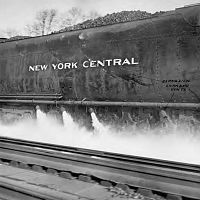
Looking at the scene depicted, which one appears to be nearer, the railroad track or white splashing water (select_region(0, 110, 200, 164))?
the railroad track

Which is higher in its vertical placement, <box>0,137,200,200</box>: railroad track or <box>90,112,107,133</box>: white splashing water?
<box>90,112,107,133</box>: white splashing water

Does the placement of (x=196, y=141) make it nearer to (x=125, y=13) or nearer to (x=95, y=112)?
(x=95, y=112)

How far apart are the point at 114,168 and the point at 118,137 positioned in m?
3.01

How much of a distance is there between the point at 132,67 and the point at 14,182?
4.49 metres

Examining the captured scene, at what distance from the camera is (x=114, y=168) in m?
6.09

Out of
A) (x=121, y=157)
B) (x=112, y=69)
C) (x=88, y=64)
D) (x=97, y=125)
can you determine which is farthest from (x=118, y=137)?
(x=88, y=64)

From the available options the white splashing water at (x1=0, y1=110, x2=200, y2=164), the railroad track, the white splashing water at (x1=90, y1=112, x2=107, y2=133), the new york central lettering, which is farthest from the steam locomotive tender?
the railroad track

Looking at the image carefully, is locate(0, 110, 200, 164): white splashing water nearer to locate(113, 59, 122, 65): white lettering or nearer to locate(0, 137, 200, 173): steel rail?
locate(0, 137, 200, 173): steel rail

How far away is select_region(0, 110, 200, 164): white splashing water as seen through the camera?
776cm

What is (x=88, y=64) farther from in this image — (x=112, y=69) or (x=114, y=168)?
(x=114, y=168)

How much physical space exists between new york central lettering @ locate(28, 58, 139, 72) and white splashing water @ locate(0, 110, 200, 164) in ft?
4.97

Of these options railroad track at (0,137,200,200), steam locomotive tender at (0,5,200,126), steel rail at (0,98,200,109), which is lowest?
railroad track at (0,137,200,200)

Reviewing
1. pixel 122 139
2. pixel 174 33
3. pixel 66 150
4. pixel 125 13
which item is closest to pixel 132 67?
pixel 174 33

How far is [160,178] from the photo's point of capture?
17.7 ft
